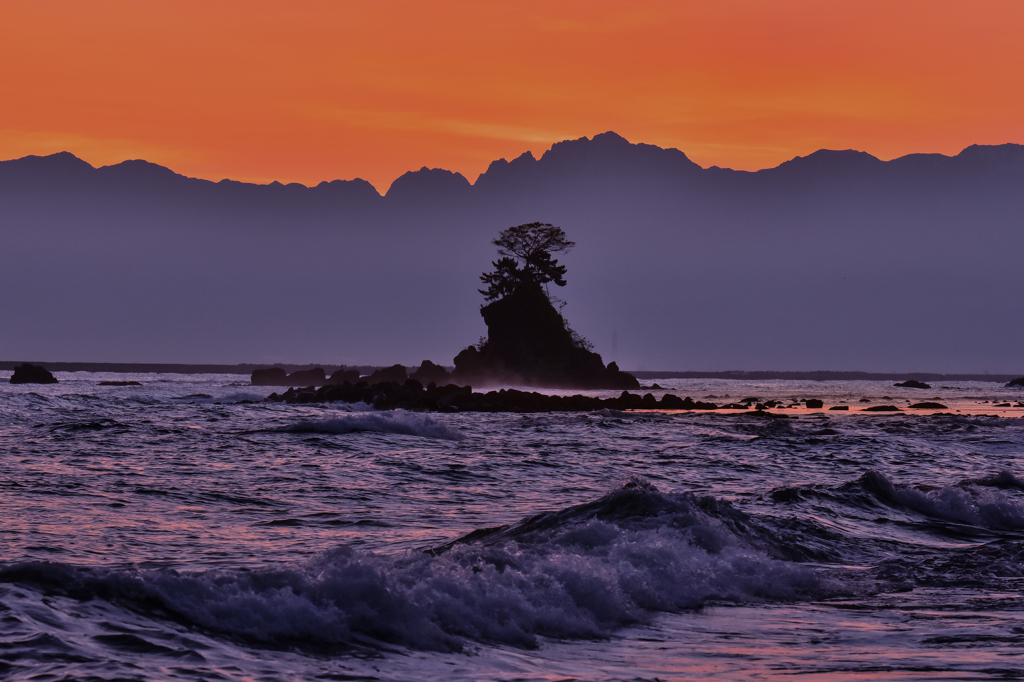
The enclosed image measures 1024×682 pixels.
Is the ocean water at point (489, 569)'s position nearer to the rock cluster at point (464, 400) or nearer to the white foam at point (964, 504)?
the white foam at point (964, 504)

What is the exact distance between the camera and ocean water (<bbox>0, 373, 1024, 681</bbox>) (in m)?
5.43

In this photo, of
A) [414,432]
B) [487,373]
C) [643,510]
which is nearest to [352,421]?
[414,432]

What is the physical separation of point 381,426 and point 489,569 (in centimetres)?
1964

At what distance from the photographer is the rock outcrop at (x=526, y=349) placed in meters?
81.0

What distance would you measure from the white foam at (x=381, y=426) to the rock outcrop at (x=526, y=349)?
53.4 m

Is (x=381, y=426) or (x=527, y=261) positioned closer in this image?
(x=381, y=426)

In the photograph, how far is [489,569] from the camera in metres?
7.32

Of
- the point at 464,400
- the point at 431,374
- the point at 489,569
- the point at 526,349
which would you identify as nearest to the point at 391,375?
the point at 431,374

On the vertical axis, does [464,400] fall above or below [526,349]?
below

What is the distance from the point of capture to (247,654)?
524 centimetres

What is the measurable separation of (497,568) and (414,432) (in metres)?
18.4

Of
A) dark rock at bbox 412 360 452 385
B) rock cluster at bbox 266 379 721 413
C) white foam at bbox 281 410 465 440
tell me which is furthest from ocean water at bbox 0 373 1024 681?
dark rock at bbox 412 360 452 385

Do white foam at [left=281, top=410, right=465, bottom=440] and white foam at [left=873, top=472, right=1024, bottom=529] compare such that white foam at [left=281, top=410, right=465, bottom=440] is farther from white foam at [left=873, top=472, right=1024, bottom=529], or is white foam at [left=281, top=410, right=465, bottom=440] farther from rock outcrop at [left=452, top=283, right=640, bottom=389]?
rock outcrop at [left=452, top=283, right=640, bottom=389]

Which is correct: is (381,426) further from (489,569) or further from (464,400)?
(464,400)
